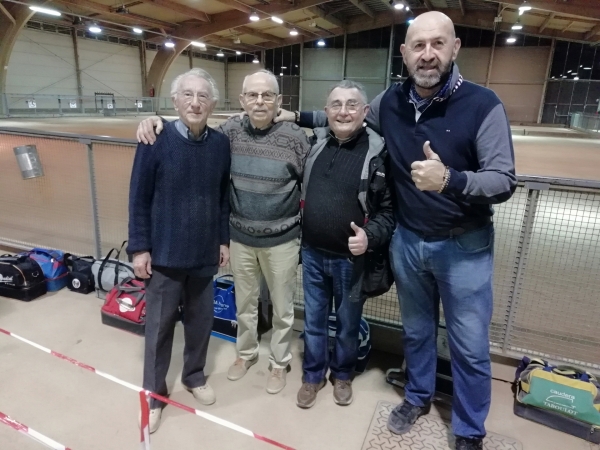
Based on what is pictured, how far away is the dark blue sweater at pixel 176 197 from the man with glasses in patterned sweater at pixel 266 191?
0.49 ft

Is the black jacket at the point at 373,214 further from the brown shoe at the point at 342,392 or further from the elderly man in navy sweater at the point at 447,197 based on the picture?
the brown shoe at the point at 342,392

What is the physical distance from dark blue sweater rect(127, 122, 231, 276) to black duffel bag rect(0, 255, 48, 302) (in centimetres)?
210

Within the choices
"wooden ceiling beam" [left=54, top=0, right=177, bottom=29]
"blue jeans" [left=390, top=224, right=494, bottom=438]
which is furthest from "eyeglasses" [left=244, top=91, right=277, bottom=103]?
"wooden ceiling beam" [left=54, top=0, right=177, bottom=29]

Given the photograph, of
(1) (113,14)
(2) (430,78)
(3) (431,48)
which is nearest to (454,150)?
(2) (430,78)

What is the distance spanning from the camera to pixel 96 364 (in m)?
2.75

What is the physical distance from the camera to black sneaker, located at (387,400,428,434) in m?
2.23

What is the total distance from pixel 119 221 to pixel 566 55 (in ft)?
93.7

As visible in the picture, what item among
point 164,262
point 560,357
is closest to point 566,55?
point 560,357

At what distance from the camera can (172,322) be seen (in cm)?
227

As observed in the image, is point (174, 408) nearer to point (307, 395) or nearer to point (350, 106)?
point (307, 395)

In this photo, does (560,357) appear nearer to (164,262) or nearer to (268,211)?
(268,211)

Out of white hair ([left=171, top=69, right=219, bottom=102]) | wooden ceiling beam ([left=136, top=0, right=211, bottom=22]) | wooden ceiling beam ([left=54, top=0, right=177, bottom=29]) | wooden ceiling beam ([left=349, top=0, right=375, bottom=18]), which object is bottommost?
white hair ([left=171, top=69, right=219, bottom=102])

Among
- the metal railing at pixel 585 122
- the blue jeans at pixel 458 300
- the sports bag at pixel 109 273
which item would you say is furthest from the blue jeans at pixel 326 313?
the metal railing at pixel 585 122

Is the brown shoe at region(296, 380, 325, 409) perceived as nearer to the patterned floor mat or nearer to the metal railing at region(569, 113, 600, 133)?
the patterned floor mat
